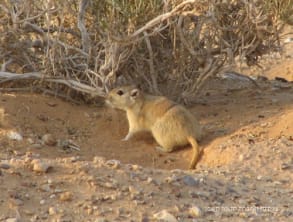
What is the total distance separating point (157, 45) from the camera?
8602mm

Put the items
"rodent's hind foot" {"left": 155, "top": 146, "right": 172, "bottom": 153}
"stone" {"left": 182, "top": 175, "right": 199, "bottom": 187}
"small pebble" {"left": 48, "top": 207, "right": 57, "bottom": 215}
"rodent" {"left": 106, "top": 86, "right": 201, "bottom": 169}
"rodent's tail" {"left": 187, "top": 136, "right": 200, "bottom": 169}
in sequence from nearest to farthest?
"small pebble" {"left": 48, "top": 207, "right": 57, "bottom": 215}
"stone" {"left": 182, "top": 175, "right": 199, "bottom": 187}
"rodent's tail" {"left": 187, "top": 136, "right": 200, "bottom": 169}
"rodent" {"left": 106, "top": 86, "right": 201, "bottom": 169}
"rodent's hind foot" {"left": 155, "top": 146, "right": 172, "bottom": 153}

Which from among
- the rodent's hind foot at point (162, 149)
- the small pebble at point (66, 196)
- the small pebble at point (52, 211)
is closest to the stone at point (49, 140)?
the rodent's hind foot at point (162, 149)

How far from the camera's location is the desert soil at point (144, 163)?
514 centimetres

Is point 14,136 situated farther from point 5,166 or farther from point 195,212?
point 195,212

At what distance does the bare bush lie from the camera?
7.86m

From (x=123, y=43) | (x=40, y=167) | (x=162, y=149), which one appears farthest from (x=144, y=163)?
(x=40, y=167)

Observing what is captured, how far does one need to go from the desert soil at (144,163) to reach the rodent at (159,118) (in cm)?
13

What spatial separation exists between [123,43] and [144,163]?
1.25 m

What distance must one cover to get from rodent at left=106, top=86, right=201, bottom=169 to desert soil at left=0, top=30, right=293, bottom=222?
13 cm

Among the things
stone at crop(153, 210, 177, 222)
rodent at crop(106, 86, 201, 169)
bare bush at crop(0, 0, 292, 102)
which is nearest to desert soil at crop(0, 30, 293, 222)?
stone at crop(153, 210, 177, 222)

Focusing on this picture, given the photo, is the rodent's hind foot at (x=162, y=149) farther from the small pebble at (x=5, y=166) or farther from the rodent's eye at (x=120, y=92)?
the small pebble at (x=5, y=166)

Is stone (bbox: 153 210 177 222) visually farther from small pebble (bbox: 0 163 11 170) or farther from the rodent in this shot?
the rodent

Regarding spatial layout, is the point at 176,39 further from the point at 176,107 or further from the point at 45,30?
the point at 45,30

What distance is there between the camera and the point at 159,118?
7.91m
